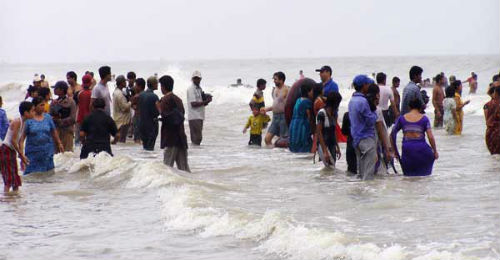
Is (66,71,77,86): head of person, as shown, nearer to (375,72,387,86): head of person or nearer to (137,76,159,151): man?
(137,76,159,151): man

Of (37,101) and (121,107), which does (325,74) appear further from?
(121,107)

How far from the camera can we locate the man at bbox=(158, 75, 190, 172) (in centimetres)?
1361

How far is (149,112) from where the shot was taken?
18406mm

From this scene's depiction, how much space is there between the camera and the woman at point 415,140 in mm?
12750

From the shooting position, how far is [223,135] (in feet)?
83.4

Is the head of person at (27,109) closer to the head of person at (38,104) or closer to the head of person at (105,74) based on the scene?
the head of person at (38,104)

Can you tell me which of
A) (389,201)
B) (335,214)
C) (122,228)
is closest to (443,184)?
(389,201)

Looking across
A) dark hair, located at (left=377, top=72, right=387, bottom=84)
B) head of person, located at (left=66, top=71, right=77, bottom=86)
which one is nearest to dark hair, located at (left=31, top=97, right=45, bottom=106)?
head of person, located at (left=66, top=71, right=77, bottom=86)

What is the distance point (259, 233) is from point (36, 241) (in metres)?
2.37

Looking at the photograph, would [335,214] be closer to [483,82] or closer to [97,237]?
[97,237]

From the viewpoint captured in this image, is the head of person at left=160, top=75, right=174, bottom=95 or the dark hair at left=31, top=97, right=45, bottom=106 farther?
the head of person at left=160, top=75, right=174, bottom=95

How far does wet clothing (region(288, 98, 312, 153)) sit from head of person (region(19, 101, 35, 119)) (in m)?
5.10

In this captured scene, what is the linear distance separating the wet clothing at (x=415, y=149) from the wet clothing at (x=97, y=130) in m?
4.29

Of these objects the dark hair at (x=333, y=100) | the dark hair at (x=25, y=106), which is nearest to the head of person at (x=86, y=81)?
the dark hair at (x=25, y=106)
